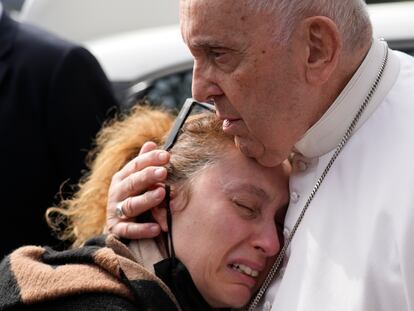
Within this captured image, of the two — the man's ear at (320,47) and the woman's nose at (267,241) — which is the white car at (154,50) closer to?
the woman's nose at (267,241)

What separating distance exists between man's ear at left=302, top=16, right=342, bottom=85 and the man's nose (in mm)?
235

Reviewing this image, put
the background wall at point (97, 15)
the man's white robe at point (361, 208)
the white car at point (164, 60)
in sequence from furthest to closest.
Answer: the background wall at point (97, 15) → the white car at point (164, 60) → the man's white robe at point (361, 208)

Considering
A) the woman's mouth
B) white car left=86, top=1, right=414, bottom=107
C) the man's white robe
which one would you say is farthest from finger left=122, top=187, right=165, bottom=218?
white car left=86, top=1, right=414, bottom=107

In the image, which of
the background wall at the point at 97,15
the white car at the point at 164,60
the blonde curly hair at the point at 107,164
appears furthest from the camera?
the background wall at the point at 97,15

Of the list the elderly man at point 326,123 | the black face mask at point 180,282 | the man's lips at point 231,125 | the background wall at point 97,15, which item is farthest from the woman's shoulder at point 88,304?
the background wall at point 97,15

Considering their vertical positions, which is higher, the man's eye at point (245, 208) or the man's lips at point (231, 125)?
the man's lips at point (231, 125)

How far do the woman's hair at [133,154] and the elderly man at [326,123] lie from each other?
28 centimetres

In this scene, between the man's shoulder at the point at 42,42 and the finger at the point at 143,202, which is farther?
→ the man's shoulder at the point at 42,42

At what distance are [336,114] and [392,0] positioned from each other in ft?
13.7

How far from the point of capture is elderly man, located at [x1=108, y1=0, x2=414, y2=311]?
7.77ft

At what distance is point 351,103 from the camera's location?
253 centimetres

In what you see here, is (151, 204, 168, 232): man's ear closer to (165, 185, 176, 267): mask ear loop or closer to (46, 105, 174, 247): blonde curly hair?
(165, 185, 176, 267): mask ear loop

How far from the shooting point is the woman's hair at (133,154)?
114 inches

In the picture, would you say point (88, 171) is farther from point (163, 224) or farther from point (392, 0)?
point (392, 0)
